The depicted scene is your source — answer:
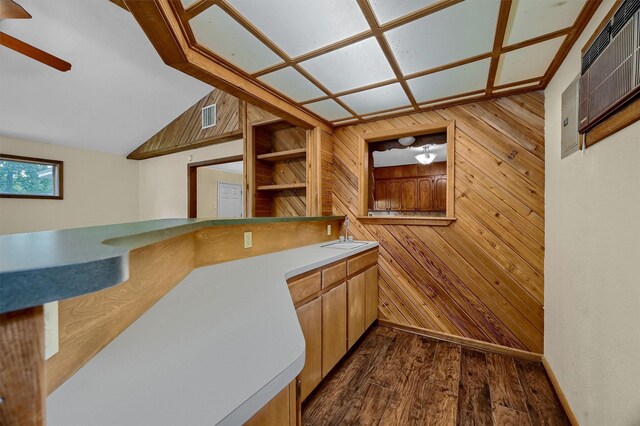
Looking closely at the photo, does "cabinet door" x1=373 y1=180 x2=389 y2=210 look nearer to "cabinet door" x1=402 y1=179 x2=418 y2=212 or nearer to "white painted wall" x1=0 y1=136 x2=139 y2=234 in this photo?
"cabinet door" x1=402 y1=179 x2=418 y2=212

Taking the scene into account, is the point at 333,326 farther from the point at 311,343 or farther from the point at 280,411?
the point at 280,411

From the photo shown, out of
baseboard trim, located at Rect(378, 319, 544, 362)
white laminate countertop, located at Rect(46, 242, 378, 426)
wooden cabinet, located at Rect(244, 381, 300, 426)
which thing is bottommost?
baseboard trim, located at Rect(378, 319, 544, 362)

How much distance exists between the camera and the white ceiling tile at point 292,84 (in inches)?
79.0

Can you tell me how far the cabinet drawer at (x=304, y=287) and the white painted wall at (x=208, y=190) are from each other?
420 centimetres

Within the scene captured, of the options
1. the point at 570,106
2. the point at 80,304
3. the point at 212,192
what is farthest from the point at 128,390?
the point at 212,192

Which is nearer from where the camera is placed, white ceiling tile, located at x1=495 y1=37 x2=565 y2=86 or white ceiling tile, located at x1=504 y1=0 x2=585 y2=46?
white ceiling tile, located at x1=504 y1=0 x2=585 y2=46

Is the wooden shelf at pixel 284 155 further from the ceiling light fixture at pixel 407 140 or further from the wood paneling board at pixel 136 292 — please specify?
the wood paneling board at pixel 136 292

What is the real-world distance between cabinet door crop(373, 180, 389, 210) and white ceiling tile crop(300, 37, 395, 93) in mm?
4712

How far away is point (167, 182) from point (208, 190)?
0.76 meters

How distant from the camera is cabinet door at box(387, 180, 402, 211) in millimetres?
6480

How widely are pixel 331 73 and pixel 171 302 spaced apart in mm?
1838

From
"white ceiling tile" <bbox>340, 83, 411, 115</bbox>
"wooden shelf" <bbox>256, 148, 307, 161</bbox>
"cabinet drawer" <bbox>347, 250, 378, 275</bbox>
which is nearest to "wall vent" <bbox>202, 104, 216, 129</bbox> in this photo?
"wooden shelf" <bbox>256, 148, 307, 161</bbox>

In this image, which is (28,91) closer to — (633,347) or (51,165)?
(51,165)

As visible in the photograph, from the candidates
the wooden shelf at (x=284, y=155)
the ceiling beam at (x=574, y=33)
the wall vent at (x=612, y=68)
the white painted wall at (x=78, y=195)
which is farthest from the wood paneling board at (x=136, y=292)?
the white painted wall at (x=78, y=195)
